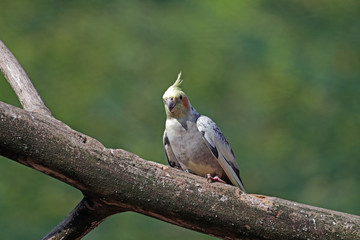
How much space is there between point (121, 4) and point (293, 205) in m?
4.37

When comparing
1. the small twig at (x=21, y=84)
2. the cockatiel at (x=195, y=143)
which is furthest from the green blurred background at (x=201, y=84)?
the small twig at (x=21, y=84)

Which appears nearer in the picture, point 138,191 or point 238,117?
point 138,191

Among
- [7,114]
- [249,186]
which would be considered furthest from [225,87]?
[7,114]

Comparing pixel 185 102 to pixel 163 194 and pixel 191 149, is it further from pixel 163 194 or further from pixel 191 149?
pixel 163 194

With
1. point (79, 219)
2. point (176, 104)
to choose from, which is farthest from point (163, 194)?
point (176, 104)

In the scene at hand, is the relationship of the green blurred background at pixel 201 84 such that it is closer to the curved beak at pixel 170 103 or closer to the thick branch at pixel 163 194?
Result: the curved beak at pixel 170 103

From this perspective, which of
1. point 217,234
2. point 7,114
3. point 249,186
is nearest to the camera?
point 7,114

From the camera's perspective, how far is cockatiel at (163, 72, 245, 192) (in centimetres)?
364

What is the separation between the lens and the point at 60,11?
6.39 metres

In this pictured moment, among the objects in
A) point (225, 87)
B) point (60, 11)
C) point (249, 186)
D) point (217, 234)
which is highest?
point (60, 11)

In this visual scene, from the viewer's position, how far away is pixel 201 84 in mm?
6102

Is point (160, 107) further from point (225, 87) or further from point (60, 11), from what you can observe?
point (60, 11)

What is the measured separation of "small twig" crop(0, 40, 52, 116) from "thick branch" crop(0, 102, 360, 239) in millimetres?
460

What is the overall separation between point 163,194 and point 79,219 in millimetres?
471
